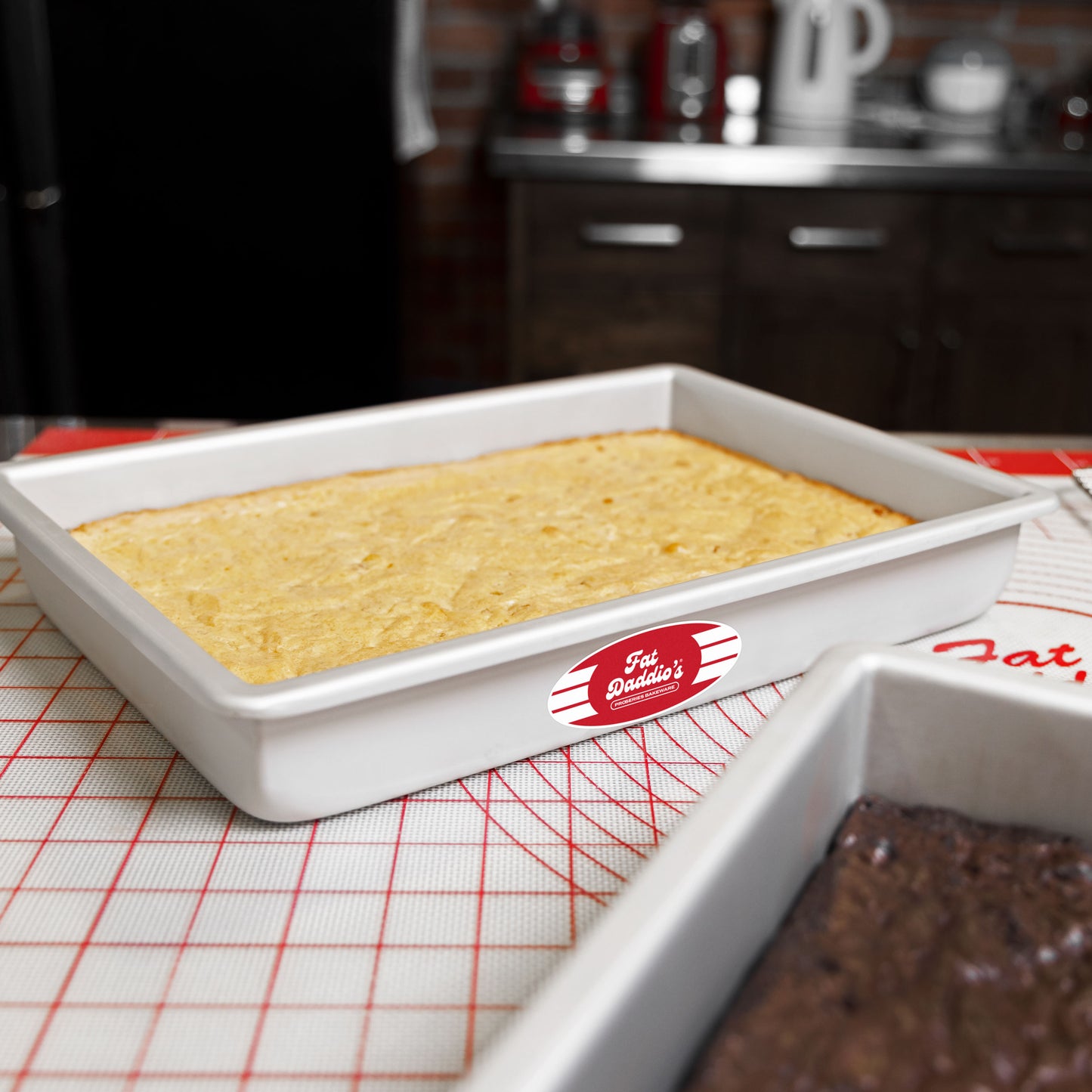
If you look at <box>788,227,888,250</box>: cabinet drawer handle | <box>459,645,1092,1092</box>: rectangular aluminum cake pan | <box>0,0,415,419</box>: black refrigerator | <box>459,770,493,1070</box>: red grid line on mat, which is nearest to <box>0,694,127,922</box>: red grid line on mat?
<box>459,770,493,1070</box>: red grid line on mat

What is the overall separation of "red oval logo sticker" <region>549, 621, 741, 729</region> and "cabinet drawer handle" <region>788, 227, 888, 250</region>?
1.82 metres

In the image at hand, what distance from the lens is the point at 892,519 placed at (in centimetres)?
104

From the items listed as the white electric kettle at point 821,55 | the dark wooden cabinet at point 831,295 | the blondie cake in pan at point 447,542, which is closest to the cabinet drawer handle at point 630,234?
the dark wooden cabinet at point 831,295

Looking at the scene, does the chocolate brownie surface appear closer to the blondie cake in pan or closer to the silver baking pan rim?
the silver baking pan rim

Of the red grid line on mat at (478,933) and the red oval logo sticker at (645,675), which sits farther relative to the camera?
the red oval logo sticker at (645,675)

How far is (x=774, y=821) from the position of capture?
530 mm

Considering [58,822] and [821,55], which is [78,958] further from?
[821,55]

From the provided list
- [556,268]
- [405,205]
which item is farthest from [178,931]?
[405,205]

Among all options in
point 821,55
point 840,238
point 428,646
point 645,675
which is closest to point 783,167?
point 840,238

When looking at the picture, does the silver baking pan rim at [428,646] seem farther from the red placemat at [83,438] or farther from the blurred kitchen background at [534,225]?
the blurred kitchen background at [534,225]

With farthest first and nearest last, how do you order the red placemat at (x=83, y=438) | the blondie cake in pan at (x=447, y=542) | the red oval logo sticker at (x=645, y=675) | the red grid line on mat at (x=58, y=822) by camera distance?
1. the red placemat at (x=83, y=438)
2. the blondie cake in pan at (x=447, y=542)
3. the red oval logo sticker at (x=645, y=675)
4. the red grid line on mat at (x=58, y=822)

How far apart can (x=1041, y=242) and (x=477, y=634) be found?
2.19 meters

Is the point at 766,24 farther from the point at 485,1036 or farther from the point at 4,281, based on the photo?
the point at 485,1036

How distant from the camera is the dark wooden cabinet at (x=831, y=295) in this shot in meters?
2.43
